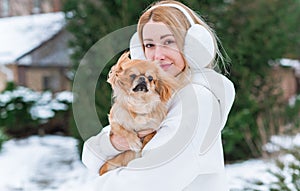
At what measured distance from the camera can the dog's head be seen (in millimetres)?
974

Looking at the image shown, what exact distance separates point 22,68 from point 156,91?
29.2ft

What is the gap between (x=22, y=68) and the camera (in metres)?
9.41

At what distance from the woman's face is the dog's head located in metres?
0.05

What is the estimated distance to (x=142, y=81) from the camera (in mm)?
974

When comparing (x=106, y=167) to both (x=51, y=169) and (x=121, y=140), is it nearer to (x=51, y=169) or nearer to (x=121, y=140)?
(x=121, y=140)

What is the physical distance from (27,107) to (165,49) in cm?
698

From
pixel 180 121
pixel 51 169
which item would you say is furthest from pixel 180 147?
pixel 51 169

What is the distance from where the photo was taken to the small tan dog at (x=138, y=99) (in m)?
0.97

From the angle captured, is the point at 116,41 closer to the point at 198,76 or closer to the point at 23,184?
the point at 198,76

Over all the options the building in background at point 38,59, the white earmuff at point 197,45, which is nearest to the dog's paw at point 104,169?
the white earmuff at point 197,45

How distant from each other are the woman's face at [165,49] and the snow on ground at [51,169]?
11.4 ft

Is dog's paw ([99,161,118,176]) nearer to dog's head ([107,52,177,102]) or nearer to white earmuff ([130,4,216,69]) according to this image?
dog's head ([107,52,177,102])

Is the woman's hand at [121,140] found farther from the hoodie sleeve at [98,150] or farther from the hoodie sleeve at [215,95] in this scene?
the hoodie sleeve at [215,95]

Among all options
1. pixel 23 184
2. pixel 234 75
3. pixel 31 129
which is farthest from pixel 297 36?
pixel 31 129
